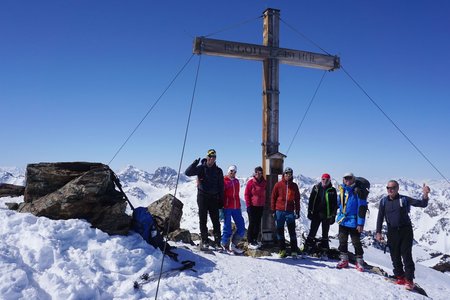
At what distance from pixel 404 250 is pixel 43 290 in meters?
7.44

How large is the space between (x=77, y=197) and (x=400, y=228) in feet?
23.8

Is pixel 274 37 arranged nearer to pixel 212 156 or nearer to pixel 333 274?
pixel 212 156

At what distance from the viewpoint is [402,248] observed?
7.85m

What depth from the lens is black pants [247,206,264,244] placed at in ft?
31.4

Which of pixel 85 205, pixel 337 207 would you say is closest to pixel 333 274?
pixel 337 207

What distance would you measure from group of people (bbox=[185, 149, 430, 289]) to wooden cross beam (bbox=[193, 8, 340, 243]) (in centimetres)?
32

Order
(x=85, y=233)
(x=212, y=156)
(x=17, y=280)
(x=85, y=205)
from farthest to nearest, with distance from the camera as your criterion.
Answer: (x=212, y=156) < (x=85, y=205) < (x=85, y=233) < (x=17, y=280)

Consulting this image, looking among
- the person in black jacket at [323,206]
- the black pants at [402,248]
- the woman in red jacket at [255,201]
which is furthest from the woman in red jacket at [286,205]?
the black pants at [402,248]

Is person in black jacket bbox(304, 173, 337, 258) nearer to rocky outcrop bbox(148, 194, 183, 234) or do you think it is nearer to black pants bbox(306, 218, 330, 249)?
black pants bbox(306, 218, 330, 249)

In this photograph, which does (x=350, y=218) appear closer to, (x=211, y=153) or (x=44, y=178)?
(x=211, y=153)

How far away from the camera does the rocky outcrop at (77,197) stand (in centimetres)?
674

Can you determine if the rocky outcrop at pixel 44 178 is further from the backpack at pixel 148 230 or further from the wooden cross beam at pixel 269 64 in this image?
the wooden cross beam at pixel 269 64

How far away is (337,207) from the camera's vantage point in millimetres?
9539

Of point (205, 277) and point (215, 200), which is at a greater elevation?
point (215, 200)
